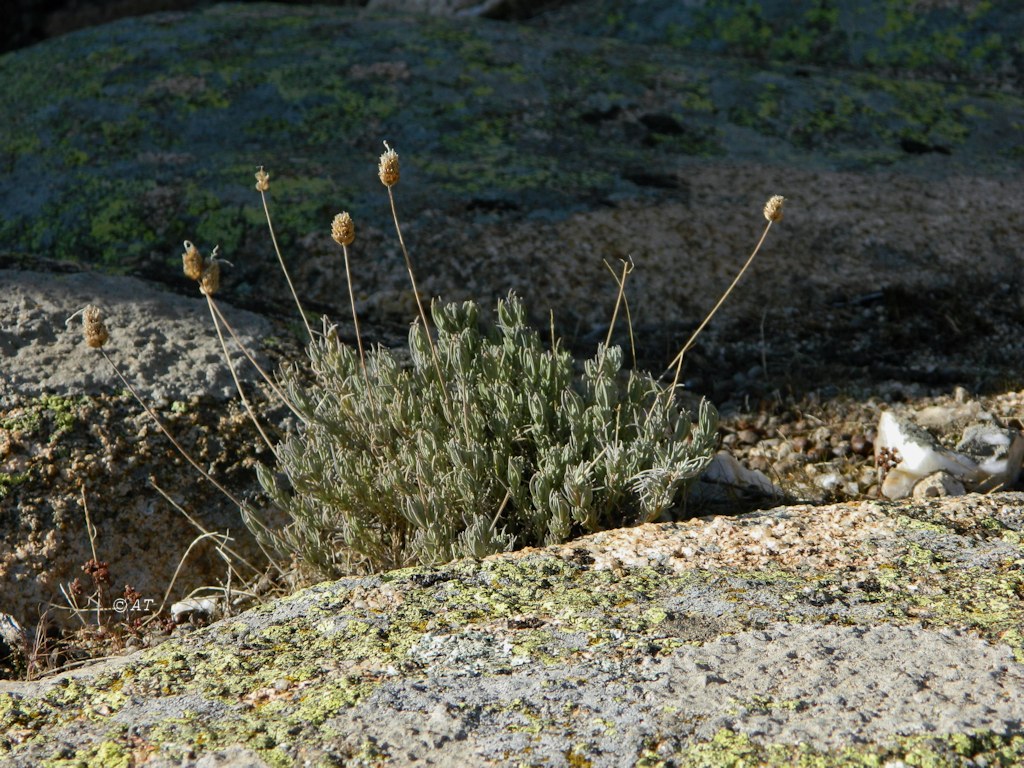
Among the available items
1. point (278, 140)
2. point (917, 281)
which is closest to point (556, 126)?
point (278, 140)

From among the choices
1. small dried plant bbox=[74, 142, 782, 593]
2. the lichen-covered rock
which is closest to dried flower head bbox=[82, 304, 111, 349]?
small dried plant bbox=[74, 142, 782, 593]

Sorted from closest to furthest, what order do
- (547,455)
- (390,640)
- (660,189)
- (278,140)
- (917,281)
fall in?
(390,640) < (547,455) < (917,281) < (660,189) < (278,140)

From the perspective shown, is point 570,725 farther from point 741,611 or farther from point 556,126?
point 556,126

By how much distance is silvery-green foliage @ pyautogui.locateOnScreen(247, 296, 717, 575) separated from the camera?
333 cm

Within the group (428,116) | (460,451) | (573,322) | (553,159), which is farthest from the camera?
(428,116)

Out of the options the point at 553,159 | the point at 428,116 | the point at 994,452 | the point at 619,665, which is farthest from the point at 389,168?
the point at 428,116

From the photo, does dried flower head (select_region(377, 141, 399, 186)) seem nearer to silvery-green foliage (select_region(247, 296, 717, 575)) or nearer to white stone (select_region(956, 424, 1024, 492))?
silvery-green foliage (select_region(247, 296, 717, 575))

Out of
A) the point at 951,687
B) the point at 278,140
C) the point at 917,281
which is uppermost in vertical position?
the point at 278,140

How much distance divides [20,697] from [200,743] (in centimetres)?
64

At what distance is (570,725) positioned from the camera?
2219 mm

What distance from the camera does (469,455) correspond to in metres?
3.43

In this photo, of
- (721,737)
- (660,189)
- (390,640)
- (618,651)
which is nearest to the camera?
(721,737)

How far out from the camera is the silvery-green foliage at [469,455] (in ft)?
10.9

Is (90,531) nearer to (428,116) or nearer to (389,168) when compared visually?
(389,168)
